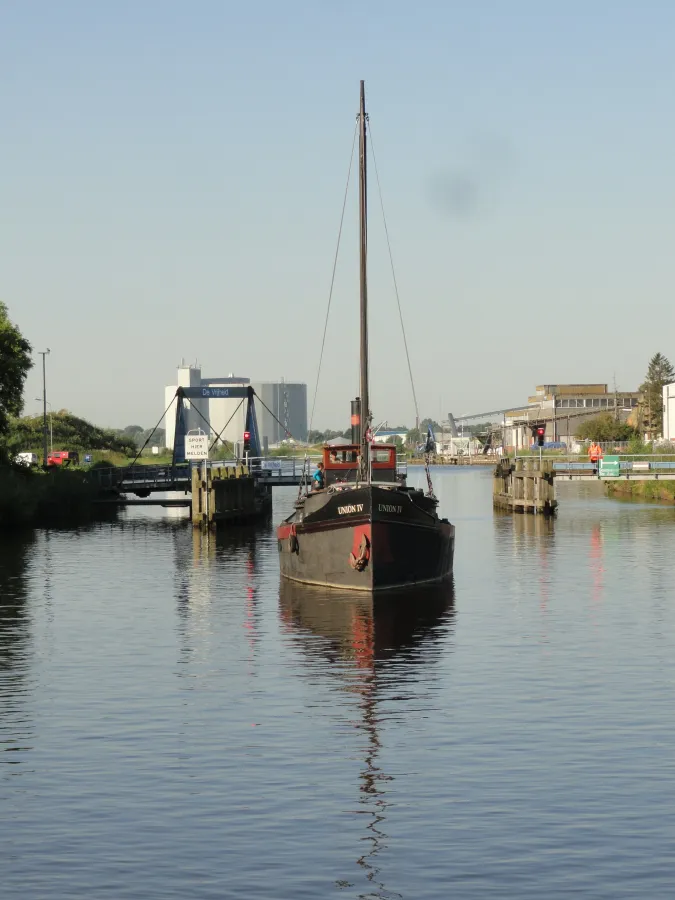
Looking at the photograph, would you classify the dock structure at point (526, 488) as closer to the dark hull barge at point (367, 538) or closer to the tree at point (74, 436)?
the dark hull barge at point (367, 538)

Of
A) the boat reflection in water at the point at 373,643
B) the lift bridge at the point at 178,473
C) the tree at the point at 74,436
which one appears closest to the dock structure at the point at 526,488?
the lift bridge at the point at 178,473

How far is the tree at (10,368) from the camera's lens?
78312mm

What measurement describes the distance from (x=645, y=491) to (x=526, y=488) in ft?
69.8

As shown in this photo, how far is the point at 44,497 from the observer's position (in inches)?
3137

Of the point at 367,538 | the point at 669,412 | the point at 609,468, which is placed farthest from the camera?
the point at 669,412

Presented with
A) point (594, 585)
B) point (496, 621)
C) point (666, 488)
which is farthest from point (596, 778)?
point (666, 488)

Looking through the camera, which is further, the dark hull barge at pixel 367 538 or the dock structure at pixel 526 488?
the dock structure at pixel 526 488

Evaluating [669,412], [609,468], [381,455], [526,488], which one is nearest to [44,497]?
[526,488]

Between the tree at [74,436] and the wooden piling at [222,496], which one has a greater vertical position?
the tree at [74,436]

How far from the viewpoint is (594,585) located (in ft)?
144

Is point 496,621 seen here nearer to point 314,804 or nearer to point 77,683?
point 77,683

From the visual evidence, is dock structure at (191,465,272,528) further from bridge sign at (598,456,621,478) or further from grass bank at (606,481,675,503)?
grass bank at (606,481,675,503)

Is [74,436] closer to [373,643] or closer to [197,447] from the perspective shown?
[197,447]

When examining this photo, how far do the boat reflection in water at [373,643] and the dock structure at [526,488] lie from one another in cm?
4059
